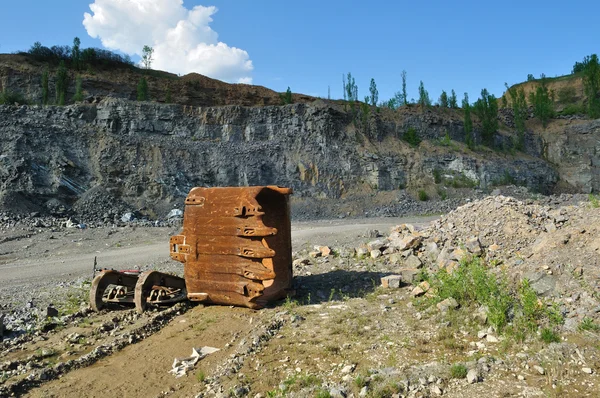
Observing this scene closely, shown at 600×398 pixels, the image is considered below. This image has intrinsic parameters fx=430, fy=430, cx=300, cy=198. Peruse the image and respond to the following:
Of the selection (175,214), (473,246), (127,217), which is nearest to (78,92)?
(175,214)

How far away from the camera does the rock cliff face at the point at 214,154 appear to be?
2509cm

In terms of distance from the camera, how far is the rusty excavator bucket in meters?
6.39

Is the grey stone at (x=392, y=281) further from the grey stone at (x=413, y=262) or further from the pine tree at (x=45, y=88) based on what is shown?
the pine tree at (x=45, y=88)

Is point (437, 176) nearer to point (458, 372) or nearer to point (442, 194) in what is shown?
point (442, 194)

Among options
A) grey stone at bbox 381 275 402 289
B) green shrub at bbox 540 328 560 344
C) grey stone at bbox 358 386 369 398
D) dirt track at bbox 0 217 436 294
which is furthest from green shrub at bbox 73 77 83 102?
green shrub at bbox 540 328 560 344

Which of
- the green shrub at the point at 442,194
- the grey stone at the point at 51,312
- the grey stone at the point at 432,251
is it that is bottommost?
the grey stone at the point at 51,312

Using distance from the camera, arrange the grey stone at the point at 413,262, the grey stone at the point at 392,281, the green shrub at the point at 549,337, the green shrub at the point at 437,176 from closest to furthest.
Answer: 1. the green shrub at the point at 549,337
2. the grey stone at the point at 392,281
3. the grey stone at the point at 413,262
4. the green shrub at the point at 437,176

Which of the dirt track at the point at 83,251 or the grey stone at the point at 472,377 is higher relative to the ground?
the dirt track at the point at 83,251

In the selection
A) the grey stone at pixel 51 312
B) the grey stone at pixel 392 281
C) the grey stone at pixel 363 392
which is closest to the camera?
the grey stone at pixel 363 392

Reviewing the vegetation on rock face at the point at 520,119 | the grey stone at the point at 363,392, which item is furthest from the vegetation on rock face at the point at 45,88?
the vegetation on rock face at the point at 520,119

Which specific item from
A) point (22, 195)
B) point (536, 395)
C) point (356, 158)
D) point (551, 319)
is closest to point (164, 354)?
point (536, 395)

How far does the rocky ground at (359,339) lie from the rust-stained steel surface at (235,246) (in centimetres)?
35

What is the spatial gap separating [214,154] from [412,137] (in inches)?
705

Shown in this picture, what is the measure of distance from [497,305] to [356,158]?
29.3m
